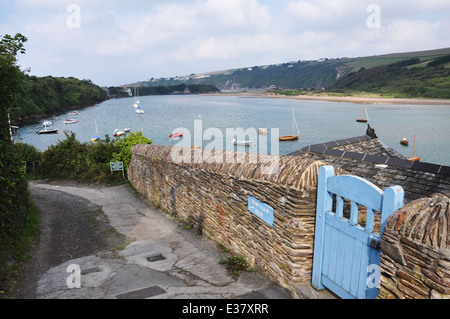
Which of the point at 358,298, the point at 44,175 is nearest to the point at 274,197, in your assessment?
the point at 358,298

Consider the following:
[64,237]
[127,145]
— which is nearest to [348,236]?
[64,237]

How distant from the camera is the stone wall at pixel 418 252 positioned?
2.92 meters

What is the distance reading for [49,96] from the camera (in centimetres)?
9338

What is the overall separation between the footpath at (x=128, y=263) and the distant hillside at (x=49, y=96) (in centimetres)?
6532

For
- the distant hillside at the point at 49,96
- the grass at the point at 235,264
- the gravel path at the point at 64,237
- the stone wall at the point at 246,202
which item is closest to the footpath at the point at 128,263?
the gravel path at the point at 64,237

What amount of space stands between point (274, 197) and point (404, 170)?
6.00 metres

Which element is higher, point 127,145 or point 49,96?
point 49,96

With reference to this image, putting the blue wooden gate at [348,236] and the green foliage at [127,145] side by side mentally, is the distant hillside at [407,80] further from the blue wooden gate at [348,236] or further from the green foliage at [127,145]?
the blue wooden gate at [348,236]

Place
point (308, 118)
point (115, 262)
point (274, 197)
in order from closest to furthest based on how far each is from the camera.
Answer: point (274, 197)
point (115, 262)
point (308, 118)

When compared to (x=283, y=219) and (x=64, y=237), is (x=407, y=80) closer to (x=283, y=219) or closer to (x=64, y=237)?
(x=64, y=237)

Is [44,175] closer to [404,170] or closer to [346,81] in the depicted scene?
[404,170]

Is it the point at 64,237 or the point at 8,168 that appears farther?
the point at 64,237

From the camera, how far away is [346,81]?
562 ft

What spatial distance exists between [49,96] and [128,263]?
102 metres
